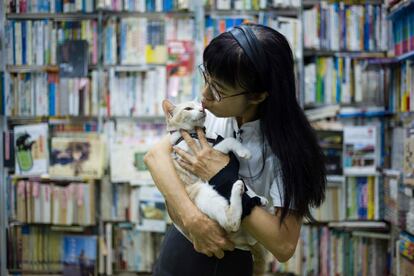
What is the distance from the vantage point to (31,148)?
113 inches

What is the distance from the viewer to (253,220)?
92cm

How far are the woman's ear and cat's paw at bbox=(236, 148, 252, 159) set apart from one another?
0.12 m

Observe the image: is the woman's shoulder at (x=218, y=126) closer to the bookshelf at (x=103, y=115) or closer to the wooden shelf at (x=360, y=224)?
the bookshelf at (x=103, y=115)

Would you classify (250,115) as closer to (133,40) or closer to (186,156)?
(186,156)

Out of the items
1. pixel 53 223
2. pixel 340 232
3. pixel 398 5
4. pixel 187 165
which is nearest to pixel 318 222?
pixel 340 232

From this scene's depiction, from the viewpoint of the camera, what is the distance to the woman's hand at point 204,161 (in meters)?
0.99

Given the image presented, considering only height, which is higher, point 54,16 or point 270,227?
point 54,16

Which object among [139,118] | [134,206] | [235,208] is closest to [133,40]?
[139,118]

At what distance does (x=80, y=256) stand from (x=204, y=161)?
222 cm

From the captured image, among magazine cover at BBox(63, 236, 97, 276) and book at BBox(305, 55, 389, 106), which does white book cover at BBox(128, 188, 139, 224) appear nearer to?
magazine cover at BBox(63, 236, 97, 276)

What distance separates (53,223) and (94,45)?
4.12 feet

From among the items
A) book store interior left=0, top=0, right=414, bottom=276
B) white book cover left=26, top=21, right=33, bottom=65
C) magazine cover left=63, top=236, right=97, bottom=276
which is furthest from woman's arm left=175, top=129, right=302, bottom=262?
white book cover left=26, top=21, right=33, bottom=65

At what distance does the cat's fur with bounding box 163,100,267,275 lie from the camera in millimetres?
931

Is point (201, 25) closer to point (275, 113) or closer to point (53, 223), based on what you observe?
point (53, 223)
